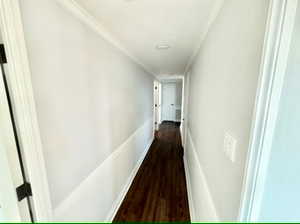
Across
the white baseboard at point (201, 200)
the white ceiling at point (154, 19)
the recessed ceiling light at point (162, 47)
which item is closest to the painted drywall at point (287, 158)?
the white baseboard at point (201, 200)

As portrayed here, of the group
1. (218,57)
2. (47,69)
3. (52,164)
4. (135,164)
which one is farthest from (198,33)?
(135,164)

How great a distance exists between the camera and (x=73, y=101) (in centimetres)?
103

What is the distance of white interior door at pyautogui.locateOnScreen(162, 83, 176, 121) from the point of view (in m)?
7.10

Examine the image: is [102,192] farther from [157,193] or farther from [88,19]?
[88,19]

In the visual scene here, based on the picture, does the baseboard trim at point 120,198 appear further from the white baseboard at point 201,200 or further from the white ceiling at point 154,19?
the white ceiling at point 154,19

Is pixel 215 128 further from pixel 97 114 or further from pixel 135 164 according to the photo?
pixel 135 164

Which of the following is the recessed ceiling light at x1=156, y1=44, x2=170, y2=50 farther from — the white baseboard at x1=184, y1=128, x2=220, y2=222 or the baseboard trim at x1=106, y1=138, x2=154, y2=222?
the baseboard trim at x1=106, y1=138, x2=154, y2=222

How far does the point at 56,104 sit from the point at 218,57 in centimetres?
121

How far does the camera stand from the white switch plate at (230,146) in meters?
0.65

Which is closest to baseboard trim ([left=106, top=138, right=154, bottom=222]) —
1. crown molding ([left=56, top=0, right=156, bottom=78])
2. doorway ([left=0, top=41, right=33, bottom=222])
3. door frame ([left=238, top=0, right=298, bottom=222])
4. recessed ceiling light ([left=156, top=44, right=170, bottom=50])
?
doorway ([left=0, top=41, right=33, bottom=222])

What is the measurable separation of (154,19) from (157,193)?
2.39 m

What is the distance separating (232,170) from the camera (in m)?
0.65

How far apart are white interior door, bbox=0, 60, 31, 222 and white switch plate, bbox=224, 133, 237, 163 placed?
45.2 inches

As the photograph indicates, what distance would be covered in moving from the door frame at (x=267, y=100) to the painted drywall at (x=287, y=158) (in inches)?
1.0
